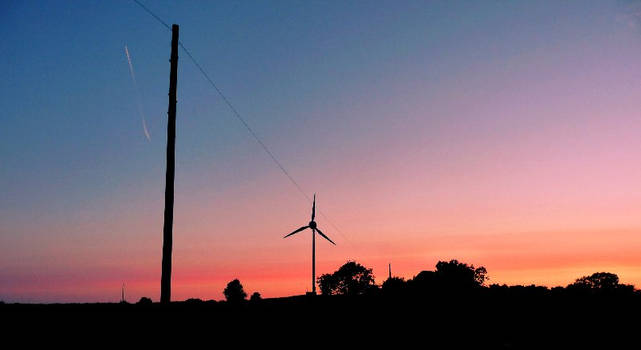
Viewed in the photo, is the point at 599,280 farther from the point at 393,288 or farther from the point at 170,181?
the point at 170,181

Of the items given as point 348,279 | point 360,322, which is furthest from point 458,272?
point 360,322

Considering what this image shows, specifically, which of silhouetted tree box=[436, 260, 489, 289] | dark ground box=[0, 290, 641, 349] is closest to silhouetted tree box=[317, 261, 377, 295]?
silhouetted tree box=[436, 260, 489, 289]

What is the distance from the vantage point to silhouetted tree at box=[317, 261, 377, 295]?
157625mm

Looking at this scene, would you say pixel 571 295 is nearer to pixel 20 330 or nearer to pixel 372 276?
pixel 20 330

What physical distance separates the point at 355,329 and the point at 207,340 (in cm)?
582

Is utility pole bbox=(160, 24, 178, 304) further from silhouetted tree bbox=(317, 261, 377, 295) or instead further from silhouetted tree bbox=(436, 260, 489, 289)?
silhouetted tree bbox=(317, 261, 377, 295)

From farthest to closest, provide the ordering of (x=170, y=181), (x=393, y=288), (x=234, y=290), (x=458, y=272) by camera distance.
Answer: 1. (x=234, y=290)
2. (x=458, y=272)
3. (x=393, y=288)
4. (x=170, y=181)

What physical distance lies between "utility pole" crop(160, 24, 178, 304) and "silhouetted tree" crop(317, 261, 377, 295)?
14201 centimetres

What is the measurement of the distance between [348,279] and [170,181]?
144 m

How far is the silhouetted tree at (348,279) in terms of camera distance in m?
158

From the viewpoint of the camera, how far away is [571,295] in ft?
87.2

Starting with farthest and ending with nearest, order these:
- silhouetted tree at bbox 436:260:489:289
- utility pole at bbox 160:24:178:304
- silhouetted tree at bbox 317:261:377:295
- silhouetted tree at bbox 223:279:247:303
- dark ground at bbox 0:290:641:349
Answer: silhouetted tree at bbox 223:279:247:303 < silhouetted tree at bbox 317:261:377:295 < silhouetted tree at bbox 436:260:489:289 < utility pole at bbox 160:24:178:304 < dark ground at bbox 0:290:641:349

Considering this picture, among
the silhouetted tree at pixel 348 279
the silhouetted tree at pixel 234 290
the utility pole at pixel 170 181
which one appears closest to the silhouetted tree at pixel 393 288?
the utility pole at pixel 170 181

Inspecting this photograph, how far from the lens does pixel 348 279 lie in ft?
521
